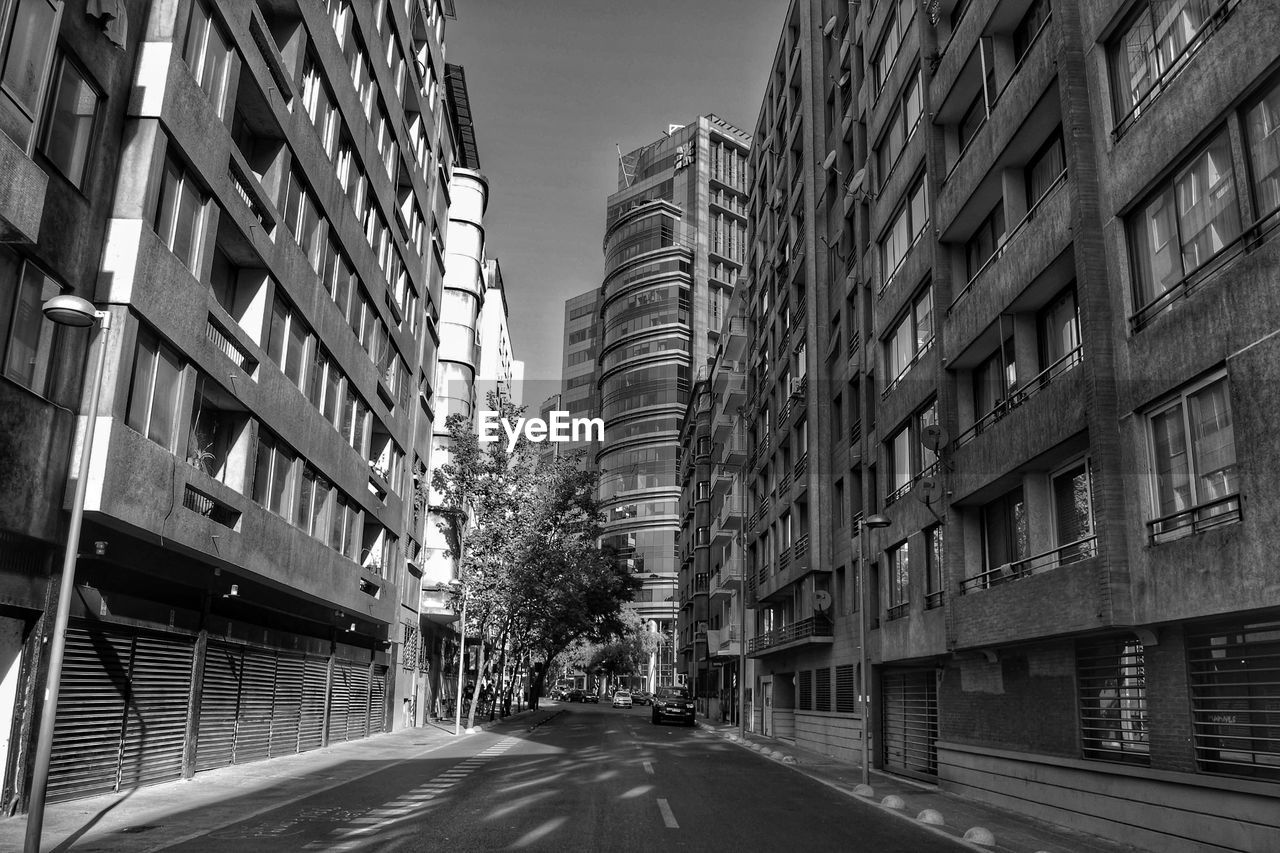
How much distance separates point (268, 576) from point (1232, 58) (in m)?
19.2

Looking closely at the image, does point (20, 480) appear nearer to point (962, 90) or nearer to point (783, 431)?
point (962, 90)

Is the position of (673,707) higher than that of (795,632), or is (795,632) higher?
(795,632)

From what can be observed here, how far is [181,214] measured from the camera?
52.9 ft

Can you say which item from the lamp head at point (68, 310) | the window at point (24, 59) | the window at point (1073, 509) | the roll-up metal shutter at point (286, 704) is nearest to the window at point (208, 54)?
the window at point (24, 59)

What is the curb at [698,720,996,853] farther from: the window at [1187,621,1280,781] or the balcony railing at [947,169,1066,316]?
the balcony railing at [947,169,1066,316]

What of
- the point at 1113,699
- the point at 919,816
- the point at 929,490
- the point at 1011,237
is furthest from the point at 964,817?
the point at 1011,237

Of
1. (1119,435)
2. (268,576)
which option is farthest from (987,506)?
(268,576)

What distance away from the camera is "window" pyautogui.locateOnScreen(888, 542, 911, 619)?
24.6m

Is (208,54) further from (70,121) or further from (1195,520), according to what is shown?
(1195,520)

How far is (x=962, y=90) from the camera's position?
21.4 meters

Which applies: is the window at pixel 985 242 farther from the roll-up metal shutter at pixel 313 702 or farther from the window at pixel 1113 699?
the roll-up metal shutter at pixel 313 702

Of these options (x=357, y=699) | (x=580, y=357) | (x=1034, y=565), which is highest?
(x=580, y=357)

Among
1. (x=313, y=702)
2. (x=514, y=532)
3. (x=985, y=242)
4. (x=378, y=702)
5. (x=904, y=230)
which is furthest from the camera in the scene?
(x=514, y=532)

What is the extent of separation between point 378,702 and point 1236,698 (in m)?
28.9
